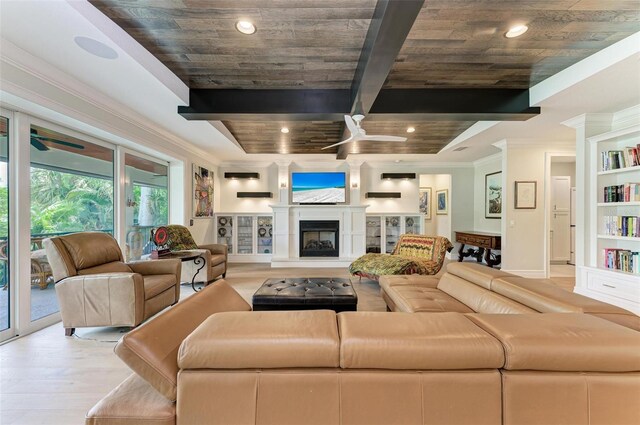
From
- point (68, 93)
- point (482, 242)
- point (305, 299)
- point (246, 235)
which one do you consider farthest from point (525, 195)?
point (68, 93)

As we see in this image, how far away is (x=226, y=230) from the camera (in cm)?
662

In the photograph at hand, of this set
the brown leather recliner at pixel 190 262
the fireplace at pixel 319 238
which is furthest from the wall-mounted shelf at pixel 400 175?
the brown leather recliner at pixel 190 262

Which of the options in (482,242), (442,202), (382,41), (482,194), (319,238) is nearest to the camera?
(382,41)

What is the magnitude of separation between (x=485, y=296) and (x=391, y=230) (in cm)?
460

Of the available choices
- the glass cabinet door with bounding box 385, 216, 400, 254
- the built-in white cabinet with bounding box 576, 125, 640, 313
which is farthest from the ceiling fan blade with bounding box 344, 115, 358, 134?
the glass cabinet door with bounding box 385, 216, 400, 254

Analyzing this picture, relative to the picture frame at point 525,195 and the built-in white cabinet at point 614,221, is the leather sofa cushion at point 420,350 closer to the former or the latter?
the built-in white cabinet at point 614,221

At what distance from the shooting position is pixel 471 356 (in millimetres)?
982

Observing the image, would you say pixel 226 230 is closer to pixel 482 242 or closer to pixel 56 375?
pixel 56 375

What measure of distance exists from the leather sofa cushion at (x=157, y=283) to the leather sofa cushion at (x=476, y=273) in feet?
10.4

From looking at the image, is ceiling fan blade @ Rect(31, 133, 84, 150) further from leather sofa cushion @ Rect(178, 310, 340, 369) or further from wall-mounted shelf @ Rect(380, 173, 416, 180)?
wall-mounted shelf @ Rect(380, 173, 416, 180)

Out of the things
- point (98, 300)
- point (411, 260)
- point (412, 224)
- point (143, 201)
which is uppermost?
point (143, 201)

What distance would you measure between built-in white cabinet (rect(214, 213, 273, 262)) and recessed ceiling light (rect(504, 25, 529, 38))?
545 cm

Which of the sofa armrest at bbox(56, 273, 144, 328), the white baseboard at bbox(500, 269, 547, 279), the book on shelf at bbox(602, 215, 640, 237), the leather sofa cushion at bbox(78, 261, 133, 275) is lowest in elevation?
the white baseboard at bbox(500, 269, 547, 279)

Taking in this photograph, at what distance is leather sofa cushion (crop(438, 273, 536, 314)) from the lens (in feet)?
6.05
